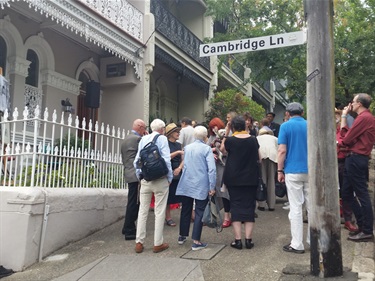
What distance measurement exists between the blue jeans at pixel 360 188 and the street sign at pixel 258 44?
1.67 m

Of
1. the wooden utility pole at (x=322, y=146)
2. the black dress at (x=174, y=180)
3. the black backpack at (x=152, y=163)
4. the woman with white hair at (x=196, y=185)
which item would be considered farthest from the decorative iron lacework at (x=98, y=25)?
the wooden utility pole at (x=322, y=146)

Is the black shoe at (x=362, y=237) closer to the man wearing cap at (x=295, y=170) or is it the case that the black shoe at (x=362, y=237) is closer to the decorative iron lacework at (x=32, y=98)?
the man wearing cap at (x=295, y=170)

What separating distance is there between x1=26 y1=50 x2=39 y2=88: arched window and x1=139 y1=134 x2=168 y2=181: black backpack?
5946 mm

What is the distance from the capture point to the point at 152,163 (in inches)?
203

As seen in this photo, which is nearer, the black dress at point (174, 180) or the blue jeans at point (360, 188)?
the blue jeans at point (360, 188)

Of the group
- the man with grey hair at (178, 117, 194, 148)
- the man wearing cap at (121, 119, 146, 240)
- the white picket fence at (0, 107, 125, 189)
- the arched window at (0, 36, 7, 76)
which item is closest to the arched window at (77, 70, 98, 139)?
the arched window at (0, 36, 7, 76)

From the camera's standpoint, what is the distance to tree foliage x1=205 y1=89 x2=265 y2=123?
1361 centimetres

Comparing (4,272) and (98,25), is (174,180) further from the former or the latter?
(98,25)

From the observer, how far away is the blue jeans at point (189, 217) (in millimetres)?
5246

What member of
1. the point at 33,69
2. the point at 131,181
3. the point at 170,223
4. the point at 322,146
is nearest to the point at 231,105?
the point at 33,69

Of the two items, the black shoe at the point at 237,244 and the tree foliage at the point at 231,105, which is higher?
the tree foliage at the point at 231,105

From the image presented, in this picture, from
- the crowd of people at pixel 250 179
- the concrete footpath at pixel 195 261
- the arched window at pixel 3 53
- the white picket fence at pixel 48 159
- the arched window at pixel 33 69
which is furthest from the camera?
the arched window at pixel 33 69

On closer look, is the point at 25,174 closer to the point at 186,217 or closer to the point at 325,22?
the point at 186,217

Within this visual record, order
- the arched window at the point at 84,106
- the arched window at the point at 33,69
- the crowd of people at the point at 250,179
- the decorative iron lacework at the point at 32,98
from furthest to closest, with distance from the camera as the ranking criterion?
the arched window at the point at 84,106, the arched window at the point at 33,69, the decorative iron lacework at the point at 32,98, the crowd of people at the point at 250,179
